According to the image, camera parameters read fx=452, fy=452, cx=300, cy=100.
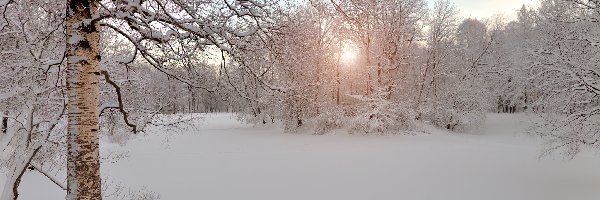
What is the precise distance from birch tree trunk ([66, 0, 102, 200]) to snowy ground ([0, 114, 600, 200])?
8830 mm

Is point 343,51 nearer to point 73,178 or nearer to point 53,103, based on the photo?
point 53,103

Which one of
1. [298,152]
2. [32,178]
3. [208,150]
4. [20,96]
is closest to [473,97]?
[298,152]

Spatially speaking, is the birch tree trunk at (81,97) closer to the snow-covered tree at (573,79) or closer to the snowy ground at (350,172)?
the snowy ground at (350,172)

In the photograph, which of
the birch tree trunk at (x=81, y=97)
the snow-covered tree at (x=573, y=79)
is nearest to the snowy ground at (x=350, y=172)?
the snow-covered tree at (x=573, y=79)

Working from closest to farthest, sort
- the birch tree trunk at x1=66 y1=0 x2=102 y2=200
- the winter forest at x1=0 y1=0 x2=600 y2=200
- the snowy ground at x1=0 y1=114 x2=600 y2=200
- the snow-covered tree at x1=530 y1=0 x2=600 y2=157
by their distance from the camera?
the birch tree trunk at x1=66 y1=0 x2=102 y2=200, the winter forest at x1=0 y1=0 x2=600 y2=200, the snow-covered tree at x1=530 y1=0 x2=600 y2=157, the snowy ground at x1=0 y1=114 x2=600 y2=200

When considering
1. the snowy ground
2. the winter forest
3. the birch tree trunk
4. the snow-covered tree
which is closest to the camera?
the birch tree trunk

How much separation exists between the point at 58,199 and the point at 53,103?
515 centimetres

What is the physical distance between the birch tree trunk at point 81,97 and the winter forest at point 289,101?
0.01 metres

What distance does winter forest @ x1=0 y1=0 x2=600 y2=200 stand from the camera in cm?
429

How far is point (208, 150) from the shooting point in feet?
71.9

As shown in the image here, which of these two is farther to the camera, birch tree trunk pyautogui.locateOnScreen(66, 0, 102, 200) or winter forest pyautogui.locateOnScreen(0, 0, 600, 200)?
winter forest pyautogui.locateOnScreen(0, 0, 600, 200)

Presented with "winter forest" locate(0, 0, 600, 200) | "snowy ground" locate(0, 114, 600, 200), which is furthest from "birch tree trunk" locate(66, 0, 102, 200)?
"snowy ground" locate(0, 114, 600, 200)

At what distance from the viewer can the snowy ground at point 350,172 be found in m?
12.7

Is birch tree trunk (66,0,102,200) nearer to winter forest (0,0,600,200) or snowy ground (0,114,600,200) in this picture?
winter forest (0,0,600,200)
